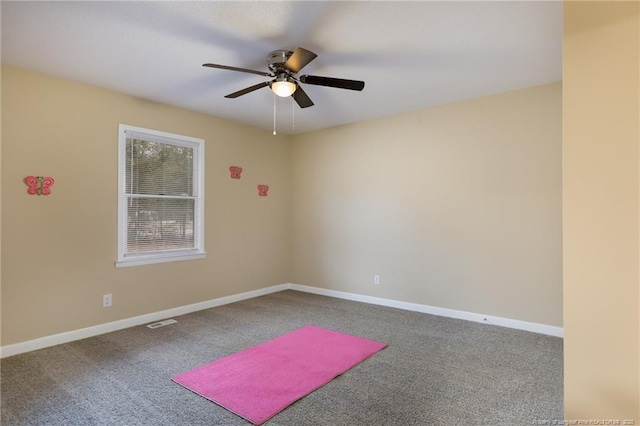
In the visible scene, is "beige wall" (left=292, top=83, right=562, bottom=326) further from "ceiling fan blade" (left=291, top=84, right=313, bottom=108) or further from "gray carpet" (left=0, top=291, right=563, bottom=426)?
"ceiling fan blade" (left=291, top=84, right=313, bottom=108)

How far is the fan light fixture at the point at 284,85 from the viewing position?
2732 millimetres

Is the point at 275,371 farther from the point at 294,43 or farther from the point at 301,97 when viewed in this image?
the point at 294,43

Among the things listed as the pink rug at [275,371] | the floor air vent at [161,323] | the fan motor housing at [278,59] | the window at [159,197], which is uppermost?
the fan motor housing at [278,59]

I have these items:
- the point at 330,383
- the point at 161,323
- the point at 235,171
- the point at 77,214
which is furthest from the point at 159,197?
the point at 330,383

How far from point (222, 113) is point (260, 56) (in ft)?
5.77

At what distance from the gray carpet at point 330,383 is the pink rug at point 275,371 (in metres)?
0.08

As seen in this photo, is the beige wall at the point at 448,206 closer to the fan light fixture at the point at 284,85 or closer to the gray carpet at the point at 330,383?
the gray carpet at the point at 330,383

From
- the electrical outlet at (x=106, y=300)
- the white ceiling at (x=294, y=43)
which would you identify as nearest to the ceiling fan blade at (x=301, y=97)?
the white ceiling at (x=294, y=43)

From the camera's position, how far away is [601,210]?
1558 mm

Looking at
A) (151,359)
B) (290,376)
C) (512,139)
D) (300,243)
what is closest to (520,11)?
(512,139)

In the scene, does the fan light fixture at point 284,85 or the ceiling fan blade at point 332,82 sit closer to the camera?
the ceiling fan blade at point 332,82

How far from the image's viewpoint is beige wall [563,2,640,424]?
1507 millimetres

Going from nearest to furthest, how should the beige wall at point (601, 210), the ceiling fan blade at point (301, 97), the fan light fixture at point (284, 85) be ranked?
the beige wall at point (601, 210) → the fan light fixture at point (284, 85) → the ceiling fan blade at point (301, 97)

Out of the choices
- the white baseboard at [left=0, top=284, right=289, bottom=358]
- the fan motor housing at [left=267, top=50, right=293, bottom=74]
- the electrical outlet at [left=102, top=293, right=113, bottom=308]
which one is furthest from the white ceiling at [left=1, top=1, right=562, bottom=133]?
the white baseboard at [left=0, top=284, right=289, bottom=358]
